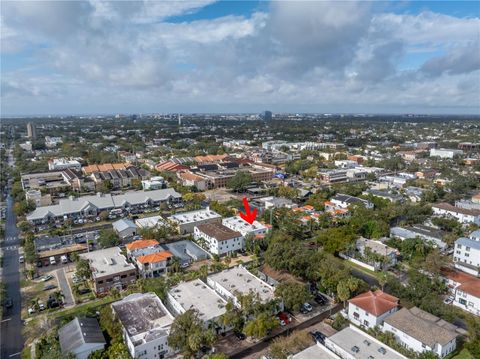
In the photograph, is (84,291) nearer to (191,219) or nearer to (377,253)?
(191,219)

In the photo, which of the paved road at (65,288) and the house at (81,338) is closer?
the house at (81,338)

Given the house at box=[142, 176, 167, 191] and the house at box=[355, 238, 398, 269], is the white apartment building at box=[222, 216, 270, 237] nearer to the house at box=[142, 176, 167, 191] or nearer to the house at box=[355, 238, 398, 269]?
the house at box=[355, 238, 398, 269]

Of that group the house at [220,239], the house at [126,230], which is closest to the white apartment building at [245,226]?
the house at [220,239]

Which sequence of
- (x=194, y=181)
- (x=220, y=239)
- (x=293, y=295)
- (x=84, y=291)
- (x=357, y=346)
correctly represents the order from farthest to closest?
(x=194, y=181) < (x=220, y=239) < (x=84, y=291) < (x=293, y=295) < (x=357, y=346)

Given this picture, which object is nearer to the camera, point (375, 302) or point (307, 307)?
point (375, 302)

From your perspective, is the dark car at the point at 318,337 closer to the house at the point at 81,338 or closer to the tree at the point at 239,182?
the house at the point at 81,338

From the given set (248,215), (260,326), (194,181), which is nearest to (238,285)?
(260,326)

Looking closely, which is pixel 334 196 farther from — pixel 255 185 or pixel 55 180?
pixel 55 180
